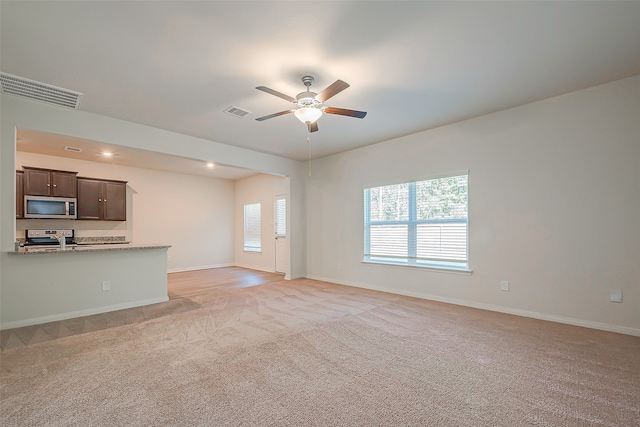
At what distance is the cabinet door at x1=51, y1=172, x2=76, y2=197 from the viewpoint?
583cm

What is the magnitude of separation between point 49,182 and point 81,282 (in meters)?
3.14

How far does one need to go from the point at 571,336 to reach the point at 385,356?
7.06ft

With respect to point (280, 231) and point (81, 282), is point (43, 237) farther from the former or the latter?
point (280, 231)

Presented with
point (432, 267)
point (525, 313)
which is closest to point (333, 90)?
point (432, 267)

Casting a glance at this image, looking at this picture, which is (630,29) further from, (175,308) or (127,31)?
(175,308)

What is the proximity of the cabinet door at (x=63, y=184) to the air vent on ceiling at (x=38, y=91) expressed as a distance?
303 centimetres

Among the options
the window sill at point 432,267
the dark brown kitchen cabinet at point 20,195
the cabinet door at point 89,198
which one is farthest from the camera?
the cabinet door at point 89,198

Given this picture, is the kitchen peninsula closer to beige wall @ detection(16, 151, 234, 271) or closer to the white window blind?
beige wall @ detection(16, 151, 234, 271)

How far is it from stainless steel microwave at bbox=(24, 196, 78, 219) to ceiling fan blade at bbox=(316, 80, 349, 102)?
6.03 metres

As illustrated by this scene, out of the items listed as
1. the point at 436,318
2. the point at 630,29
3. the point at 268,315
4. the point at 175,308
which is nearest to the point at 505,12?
the point at 630,29

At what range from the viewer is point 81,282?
158 inches

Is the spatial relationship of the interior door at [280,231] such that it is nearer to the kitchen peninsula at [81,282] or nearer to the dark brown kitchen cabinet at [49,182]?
the kitchen peninsula at [81,282]

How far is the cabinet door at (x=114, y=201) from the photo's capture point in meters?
6.59

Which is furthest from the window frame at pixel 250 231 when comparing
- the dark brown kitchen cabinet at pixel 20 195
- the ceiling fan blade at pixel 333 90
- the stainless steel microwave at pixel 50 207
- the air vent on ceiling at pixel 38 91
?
the ceiling fan blade at pixel 333 90
